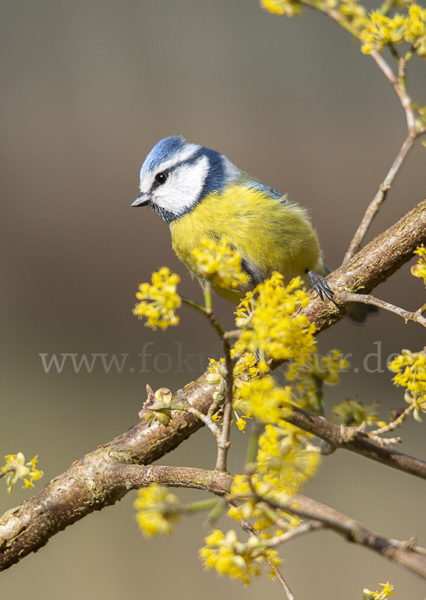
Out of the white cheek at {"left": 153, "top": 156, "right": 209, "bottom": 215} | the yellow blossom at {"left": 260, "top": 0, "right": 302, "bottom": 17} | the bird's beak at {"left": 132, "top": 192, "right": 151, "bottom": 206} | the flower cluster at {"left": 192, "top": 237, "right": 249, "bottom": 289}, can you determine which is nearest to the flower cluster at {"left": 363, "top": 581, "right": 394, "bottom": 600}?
the flower cluster at {"left": 192, "top": 237, "right": 249, "bottom": 289}

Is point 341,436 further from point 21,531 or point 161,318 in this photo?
point 21,531

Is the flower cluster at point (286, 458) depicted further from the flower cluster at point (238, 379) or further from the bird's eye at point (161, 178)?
the bird's eye at point (161, 178)

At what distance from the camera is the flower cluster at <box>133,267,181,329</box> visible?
0.44 meters

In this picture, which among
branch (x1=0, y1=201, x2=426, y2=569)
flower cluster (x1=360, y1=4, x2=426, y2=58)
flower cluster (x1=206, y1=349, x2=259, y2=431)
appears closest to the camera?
flower cluster (x1=206, y1=349, x2=259, y2=431)

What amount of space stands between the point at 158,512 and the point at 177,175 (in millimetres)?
1084

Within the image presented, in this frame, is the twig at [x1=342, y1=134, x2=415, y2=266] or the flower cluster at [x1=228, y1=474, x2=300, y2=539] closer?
the flower cluster at [x1=228, y1=474, x2=300, y2=539]

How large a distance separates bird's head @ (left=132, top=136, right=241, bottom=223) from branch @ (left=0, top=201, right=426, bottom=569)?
1.85 ft

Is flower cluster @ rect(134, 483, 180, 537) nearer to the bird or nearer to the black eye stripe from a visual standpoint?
the bird

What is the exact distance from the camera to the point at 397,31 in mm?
657

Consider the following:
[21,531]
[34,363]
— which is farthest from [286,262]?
[34,363]

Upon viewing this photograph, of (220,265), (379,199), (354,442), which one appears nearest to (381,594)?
(354,442)

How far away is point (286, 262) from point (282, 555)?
1.18 m

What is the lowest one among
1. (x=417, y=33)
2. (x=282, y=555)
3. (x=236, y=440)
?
(x=282, y=555)

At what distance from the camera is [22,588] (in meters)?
1.81
